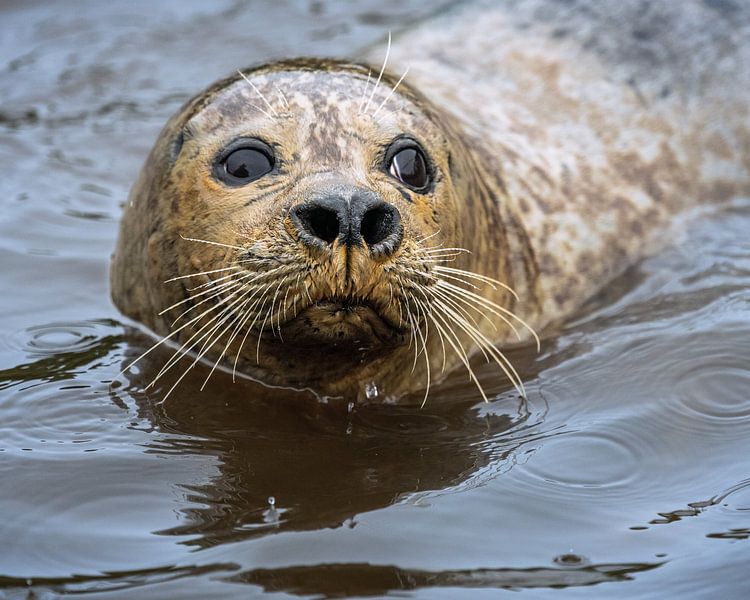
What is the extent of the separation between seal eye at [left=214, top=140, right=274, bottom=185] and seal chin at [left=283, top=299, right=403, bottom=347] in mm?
527

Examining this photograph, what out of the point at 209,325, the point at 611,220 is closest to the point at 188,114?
the point at 209,325

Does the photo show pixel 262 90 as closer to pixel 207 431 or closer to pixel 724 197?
pixel 207 431

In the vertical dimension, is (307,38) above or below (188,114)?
above

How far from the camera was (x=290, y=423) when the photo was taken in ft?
14.2

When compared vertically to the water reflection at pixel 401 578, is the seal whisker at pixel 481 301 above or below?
above

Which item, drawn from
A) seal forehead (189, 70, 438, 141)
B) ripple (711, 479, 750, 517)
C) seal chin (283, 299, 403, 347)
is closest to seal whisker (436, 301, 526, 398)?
seal chin (283, 299, 403, 347)

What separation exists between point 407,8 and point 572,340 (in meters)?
5.08

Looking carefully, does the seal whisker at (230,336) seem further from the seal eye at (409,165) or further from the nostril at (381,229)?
the seal eye at (409,165)

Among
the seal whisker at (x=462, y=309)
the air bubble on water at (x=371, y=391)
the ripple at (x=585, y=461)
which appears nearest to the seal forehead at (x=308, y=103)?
the seal whisker at (x=462, y=309)

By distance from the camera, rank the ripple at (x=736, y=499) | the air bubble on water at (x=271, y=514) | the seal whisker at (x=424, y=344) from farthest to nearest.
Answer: the seal whisker at (x=424, y=344) < the ripple at (x=736, y=499) < the air bubble on water at (x=271, y=514)

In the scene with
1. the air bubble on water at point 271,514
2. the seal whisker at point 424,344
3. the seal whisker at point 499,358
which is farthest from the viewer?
the seal whisker at point 499,358

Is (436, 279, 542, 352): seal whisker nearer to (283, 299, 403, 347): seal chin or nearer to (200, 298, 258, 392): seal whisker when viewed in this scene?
(283, 299, 403, 347): seal chin

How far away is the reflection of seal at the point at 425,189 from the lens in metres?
3.98

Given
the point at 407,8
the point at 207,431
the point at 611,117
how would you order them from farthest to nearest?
the point at 407,8 < the point at 611,117 < the point at 207,431
